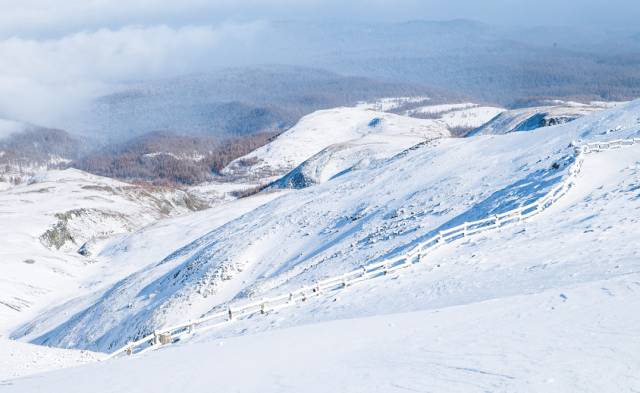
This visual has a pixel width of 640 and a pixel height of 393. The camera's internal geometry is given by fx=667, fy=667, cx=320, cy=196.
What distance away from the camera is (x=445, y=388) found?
1141 centimetres

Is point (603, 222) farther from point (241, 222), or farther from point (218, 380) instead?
point (241, 222)

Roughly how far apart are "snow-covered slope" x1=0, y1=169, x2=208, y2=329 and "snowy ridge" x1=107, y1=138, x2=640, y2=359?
4826cm

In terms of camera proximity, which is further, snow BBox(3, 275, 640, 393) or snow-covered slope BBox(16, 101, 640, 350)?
snow-covered slope BBox(16, 101, 640, 350)

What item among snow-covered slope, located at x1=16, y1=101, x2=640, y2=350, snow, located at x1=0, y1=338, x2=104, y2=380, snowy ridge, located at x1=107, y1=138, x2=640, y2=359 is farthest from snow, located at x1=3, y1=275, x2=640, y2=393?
snow-covered slope, located at x1=16, y1=101, x2=640, y2=350

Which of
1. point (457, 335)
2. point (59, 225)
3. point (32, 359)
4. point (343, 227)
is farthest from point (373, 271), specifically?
point (59, 225)

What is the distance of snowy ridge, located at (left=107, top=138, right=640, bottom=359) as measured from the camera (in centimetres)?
2461

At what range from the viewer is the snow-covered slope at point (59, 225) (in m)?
76.6

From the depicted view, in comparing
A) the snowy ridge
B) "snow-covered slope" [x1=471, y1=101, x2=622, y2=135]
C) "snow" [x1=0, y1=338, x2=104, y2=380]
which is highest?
"snow-covered slope" [x1=471, y1=101, x2=622, y2=135]

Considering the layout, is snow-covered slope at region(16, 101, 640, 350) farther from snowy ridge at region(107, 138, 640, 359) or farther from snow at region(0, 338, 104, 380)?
snow at region(0, 338, 104, 380)

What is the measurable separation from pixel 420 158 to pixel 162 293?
26.1m

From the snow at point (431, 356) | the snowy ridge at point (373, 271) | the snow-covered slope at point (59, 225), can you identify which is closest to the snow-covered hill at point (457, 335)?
the snow at point (431, 356)

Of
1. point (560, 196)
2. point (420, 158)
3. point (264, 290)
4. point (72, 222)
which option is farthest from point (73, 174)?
point (560, 196)

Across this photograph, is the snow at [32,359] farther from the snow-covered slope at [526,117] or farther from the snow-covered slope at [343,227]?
the snow-covered slope at [526,117]

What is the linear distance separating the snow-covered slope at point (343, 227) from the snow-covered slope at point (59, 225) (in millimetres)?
15076
